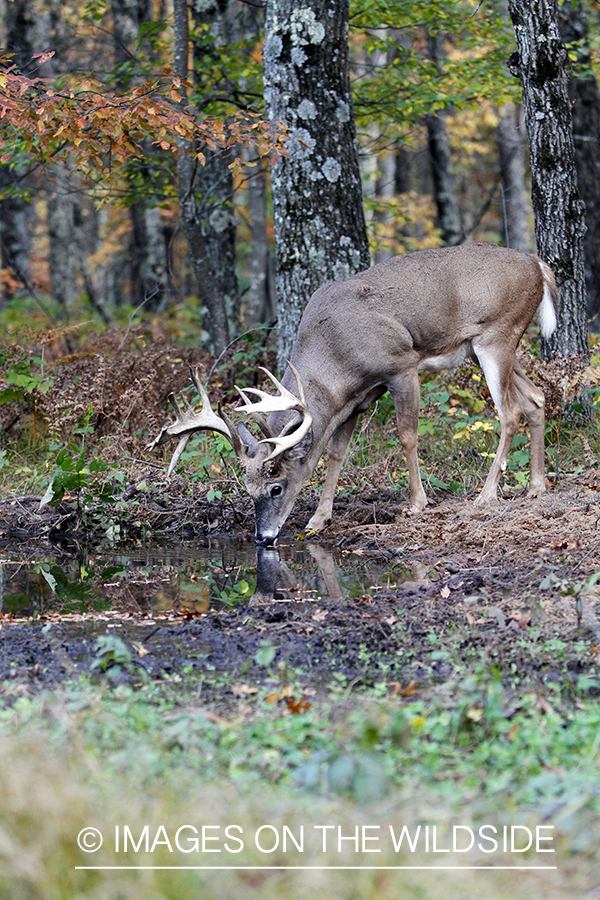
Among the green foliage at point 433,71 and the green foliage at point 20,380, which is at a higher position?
the green foliage at point 433,71

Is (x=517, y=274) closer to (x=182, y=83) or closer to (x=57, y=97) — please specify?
(x=182, y=83)

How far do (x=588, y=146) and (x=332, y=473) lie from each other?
8818 millimetres

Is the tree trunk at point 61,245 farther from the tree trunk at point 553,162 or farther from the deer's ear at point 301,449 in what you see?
the deer's ear at point 301,449

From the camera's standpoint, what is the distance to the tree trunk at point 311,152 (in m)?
8.80

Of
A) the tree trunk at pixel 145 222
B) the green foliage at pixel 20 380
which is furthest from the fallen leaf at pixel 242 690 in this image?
the tree trunk at pixel 145 222

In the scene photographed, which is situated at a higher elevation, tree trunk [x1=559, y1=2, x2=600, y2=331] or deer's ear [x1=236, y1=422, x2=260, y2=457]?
tree trunk [x1=559, y1=2, x2=600, y2=331]

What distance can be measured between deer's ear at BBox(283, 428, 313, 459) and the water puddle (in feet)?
2.25

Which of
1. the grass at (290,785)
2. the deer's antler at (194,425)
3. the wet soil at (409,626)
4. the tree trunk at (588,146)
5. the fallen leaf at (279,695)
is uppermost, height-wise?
the tree trunk at (588,146)

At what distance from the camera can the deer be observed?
7148 millimetres

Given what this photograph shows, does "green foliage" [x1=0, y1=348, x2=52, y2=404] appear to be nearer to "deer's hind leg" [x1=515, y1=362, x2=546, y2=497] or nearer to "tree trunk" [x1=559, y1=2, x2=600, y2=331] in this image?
"deer's hind leg" [x1=515, y1=362, x2=546, y2=497]

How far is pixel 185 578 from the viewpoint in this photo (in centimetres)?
632

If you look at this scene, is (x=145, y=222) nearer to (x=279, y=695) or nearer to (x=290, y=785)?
(x=279, y=695)

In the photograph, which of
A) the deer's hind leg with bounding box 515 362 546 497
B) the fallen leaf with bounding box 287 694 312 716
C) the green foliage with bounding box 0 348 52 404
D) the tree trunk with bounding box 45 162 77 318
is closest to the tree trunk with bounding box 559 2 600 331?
the deer's hind leg with bounding box 515 362 546 497

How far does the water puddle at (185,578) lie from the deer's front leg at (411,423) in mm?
984
